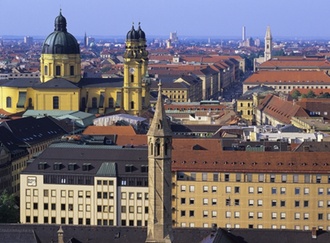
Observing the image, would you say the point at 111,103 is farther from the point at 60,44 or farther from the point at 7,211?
the point at 7,211

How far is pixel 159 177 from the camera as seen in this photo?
5138 cm

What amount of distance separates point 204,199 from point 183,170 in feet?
9.80

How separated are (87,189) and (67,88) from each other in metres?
57.4

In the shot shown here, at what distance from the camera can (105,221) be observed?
276ft

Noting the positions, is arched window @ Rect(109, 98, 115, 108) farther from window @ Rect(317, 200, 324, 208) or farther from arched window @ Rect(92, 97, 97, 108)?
window @ Rect(317, 200, 324, 208)

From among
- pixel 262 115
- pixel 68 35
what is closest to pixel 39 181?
pixel 68 35

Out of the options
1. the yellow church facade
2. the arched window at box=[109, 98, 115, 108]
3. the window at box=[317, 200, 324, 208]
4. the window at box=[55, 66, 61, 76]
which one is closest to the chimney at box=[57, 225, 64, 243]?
the window at box=[317, 200, 324, 208]

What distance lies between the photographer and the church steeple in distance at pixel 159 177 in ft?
168

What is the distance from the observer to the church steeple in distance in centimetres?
5131

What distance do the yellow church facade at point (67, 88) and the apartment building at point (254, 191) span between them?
58.8 metres

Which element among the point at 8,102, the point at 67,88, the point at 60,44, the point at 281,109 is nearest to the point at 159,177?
the point at 67,88

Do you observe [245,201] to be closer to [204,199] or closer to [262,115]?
[204,199]

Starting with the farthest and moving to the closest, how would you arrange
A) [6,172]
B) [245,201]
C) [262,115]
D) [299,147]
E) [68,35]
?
1. [262,115]
2. [68,35]
3. [6,172]
4. [299,147]
5. [245,201]

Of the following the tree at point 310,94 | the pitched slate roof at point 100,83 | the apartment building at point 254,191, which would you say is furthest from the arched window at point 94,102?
the apartment building at point 254,191
